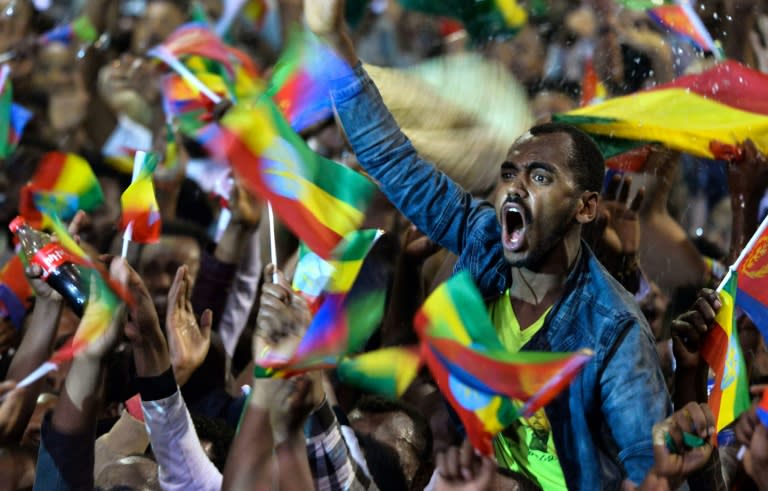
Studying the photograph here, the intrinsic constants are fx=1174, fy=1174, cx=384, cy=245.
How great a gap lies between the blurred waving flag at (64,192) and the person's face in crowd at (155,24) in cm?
189

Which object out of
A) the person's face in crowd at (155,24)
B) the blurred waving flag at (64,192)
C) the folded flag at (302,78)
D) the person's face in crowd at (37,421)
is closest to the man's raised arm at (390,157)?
the folded flag at (302,78)

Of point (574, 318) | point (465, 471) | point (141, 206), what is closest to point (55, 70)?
point (141, 206)

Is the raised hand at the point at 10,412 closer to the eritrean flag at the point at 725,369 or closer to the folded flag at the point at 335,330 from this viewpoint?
the folded flag at the point at 335,330

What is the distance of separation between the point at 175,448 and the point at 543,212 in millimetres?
1098

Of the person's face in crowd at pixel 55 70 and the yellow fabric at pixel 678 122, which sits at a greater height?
the yellow fabric at pixel 678 122

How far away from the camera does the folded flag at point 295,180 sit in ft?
9.79

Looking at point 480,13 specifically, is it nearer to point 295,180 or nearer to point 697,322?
point 295,180

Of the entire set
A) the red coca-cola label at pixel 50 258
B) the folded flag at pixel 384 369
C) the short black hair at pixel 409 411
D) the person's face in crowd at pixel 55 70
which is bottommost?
the person's face in crowd at pixel 55 70

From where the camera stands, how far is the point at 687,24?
4.70 meters

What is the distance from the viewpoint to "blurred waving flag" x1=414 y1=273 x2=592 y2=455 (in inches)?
97.6

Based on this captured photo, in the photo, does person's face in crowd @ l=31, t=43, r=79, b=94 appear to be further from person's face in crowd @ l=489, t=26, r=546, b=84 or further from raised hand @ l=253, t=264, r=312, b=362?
raised hand @ l=253, t=264, r=312, b=362

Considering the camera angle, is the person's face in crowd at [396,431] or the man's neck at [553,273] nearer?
the man's neck at [553,273]

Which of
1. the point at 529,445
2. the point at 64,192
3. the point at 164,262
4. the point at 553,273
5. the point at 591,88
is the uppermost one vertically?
the point at 553,273

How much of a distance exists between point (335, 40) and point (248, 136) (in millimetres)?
476
